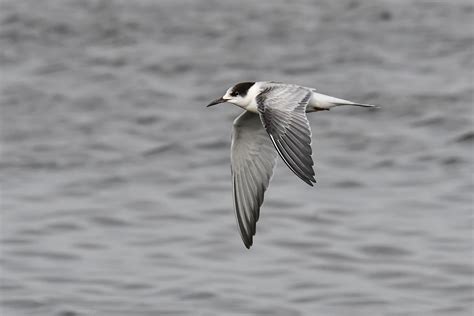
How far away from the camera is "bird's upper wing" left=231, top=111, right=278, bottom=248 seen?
10.0 metres

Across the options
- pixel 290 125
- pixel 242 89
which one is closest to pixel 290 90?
pixel 242 89

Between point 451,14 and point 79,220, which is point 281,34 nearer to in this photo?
point 451,14

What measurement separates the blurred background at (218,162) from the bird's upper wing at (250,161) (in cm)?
232

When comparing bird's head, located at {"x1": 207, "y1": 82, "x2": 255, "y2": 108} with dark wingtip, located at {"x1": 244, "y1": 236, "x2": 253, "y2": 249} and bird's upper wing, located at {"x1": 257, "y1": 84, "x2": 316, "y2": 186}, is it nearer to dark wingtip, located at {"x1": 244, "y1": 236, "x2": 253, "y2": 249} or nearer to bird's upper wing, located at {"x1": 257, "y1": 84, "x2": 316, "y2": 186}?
bird's upper wing, located at {"x1": 257, "y1": 84, "x2": 316, "y2": 186}

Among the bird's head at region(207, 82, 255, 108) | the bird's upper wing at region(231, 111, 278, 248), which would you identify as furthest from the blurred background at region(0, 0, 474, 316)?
the bird's head at region(207, 82, 255, 108)

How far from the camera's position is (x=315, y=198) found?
48.1 ft

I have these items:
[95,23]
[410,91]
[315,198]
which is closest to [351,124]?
[410,91]

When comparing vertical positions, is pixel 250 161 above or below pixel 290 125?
below

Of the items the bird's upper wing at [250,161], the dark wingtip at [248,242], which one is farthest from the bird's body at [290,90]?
the dark wingtip at [248,242]

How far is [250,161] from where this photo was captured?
10.2 meters

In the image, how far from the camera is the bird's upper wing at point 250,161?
10039 mm

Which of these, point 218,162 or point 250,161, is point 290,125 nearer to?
point 250,161

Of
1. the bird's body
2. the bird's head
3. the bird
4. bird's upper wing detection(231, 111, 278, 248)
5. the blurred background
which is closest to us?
the bird

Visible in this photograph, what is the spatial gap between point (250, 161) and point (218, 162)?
5721 millimetres
